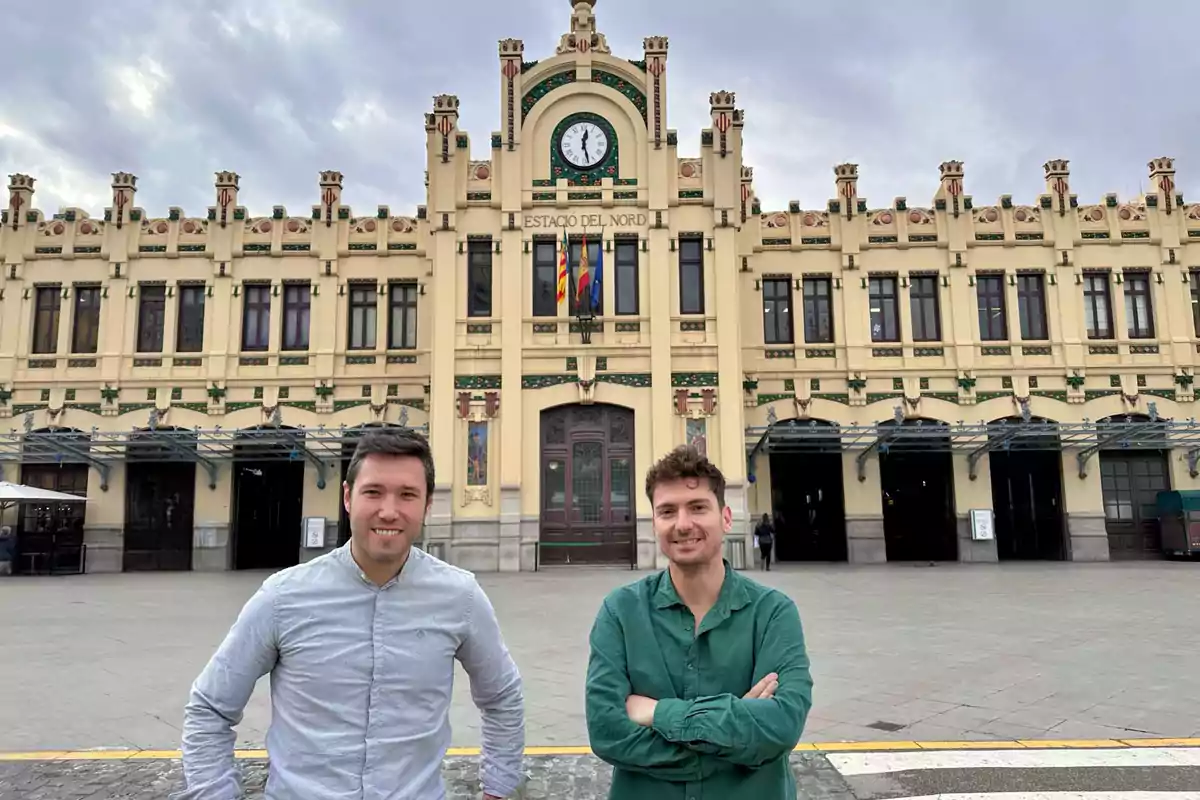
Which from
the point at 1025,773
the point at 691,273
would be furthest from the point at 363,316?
the point at 1025,773

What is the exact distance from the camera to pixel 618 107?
2300cm

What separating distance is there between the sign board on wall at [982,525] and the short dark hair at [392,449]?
23121mm

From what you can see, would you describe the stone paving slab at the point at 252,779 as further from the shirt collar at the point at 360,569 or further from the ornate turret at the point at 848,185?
the ornate turret at the point at 848,185

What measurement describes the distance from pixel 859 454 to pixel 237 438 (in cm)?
1688

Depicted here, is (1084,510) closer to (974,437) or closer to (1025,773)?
(974,437)

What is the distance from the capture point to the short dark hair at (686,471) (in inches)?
109

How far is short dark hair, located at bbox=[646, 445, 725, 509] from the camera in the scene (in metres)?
2.76

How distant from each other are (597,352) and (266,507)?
1161cm

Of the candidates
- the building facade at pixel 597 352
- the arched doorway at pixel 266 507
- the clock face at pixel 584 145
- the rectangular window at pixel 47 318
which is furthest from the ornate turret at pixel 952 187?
the rectangular window at pixel 47 318

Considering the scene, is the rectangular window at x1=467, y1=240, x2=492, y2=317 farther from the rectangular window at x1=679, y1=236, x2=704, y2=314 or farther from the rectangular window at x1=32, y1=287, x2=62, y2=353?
the rectangular window at x1=32, y1=287, x2=62, y2=353

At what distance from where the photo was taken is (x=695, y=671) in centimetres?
264

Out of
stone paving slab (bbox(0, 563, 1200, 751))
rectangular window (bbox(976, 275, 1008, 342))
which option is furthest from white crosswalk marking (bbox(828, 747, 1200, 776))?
rectangular window (bbox(976, 275, 1008, 342))

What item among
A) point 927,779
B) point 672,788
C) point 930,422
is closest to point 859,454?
point 930,422

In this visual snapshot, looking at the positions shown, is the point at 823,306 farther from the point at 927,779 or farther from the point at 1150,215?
the point at 927,779
